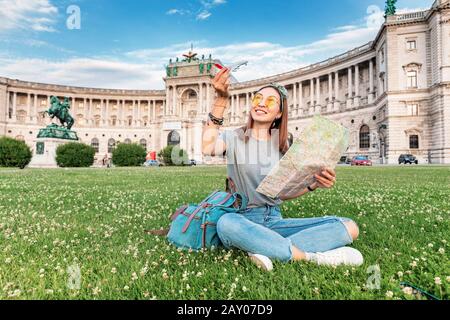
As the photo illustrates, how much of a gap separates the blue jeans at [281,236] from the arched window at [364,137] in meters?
50.9

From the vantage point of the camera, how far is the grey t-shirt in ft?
10.9

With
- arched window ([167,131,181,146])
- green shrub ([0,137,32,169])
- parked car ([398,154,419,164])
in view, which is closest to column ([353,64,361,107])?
parked car ([398,154,419,164])

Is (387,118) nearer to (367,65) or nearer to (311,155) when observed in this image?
(367,65)

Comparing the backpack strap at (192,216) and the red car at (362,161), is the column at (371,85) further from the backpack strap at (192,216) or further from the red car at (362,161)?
the backpack strap at (192,216)

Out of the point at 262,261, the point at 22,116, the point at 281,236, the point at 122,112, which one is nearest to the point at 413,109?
the point at 281,236

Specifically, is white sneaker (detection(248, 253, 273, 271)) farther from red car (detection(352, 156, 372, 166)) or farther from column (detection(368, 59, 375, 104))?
column (detection(368, 59, 375, 104))

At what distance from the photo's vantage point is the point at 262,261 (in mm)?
2646

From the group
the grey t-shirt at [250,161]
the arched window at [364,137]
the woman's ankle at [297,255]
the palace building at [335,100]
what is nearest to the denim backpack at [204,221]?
the grey t-shirt at [250,161]

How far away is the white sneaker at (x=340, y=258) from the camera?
2.76 metres

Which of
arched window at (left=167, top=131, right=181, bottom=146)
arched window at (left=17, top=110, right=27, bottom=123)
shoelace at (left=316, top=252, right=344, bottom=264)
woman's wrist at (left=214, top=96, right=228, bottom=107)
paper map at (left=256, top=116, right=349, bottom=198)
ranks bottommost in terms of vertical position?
shoelace at (left=316, top=252, right=344, bottom=264)

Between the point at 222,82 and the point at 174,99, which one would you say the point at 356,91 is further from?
the point at 222,82

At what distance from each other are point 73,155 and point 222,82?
2903 cm

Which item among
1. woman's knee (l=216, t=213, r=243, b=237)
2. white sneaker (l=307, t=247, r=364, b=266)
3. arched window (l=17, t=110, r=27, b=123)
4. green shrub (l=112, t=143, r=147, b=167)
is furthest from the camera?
arched window (l=17, t=110, r=27, b=123)

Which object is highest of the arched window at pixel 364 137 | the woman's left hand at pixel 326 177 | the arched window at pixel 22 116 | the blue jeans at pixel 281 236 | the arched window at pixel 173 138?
the arched window at pixel 22 116
